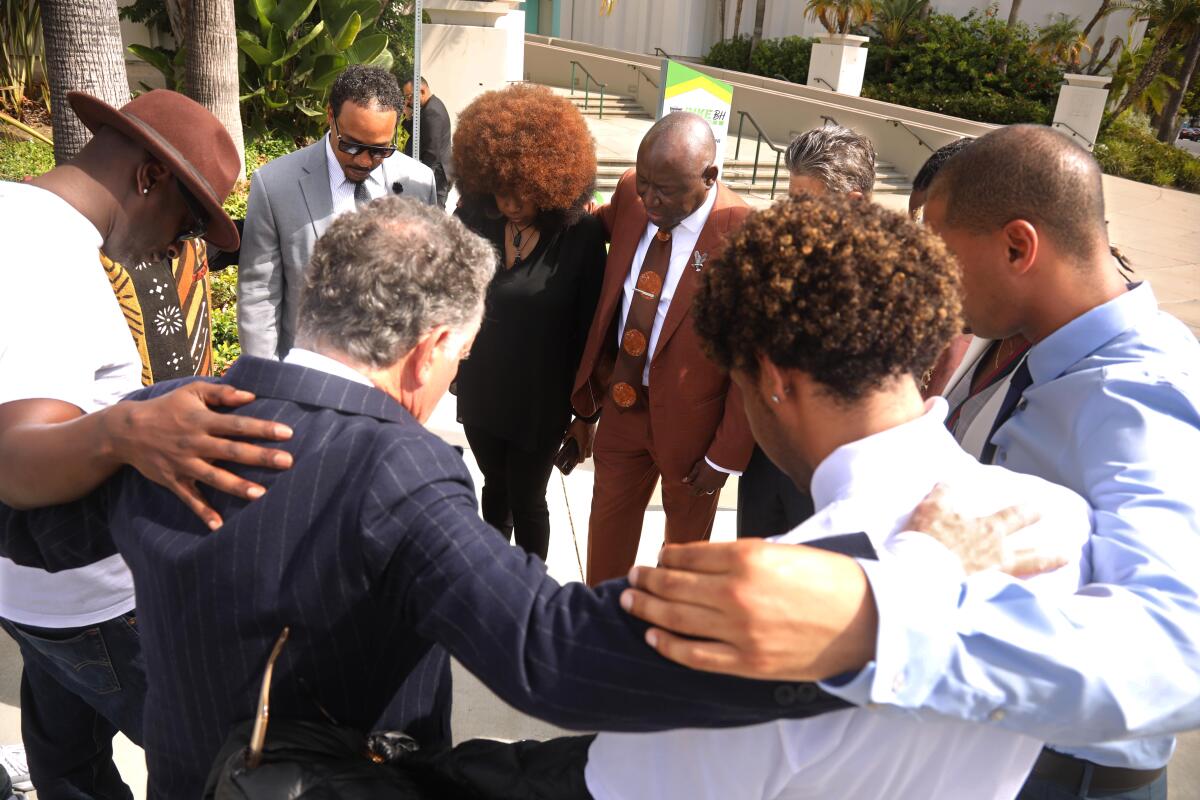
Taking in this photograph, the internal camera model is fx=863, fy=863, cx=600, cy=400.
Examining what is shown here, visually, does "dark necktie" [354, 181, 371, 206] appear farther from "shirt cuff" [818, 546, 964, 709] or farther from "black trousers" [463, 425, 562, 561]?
"shirt cuff" [818, 546, 964, 709]

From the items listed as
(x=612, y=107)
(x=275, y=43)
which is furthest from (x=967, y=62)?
(x=275, y=43)

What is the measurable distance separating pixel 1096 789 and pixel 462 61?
9202mm

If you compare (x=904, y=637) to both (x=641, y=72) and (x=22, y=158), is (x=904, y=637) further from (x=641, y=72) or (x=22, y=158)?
(x=641, y=72)

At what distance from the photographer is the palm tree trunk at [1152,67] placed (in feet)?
68.5

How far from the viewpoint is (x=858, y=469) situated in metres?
1.15

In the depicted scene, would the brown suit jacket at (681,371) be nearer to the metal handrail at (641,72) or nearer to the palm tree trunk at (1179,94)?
the metal handrail at (641,72)

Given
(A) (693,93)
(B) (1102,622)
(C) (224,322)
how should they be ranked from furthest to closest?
(A) (693,93) < (C) (224,322) < (B) (1102,622)

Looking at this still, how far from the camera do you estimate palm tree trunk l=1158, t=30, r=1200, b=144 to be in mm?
Result: 21422

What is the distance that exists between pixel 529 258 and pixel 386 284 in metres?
1.85

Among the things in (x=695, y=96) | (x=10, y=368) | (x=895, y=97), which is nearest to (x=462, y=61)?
(x=695, y=96)

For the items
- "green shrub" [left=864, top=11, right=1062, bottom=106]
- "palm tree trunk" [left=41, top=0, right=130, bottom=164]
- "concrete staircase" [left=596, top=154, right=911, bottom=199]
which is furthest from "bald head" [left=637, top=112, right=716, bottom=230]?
"green shrub" [left=864, top=11, right=1062, bottom=106]

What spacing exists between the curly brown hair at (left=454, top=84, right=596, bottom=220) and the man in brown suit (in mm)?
222

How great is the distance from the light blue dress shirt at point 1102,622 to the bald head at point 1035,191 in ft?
1.02

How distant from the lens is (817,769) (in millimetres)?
1100
